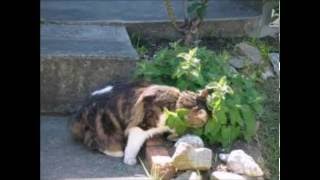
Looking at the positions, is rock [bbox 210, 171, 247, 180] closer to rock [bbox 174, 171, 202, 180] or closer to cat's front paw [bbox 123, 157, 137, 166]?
rock [bbox 174, 171, 202, 180]

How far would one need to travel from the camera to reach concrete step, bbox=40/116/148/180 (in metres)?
4.12

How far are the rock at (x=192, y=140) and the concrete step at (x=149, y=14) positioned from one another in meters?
2.36

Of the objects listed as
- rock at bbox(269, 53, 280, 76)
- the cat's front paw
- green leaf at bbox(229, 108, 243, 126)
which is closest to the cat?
the cat's front paw

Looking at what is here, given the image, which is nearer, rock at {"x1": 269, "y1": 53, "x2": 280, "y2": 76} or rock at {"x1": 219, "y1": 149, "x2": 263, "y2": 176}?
rock at {"x1": 219, "y1": 149, "x2": 263, "y2": 176}

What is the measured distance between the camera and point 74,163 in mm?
4332

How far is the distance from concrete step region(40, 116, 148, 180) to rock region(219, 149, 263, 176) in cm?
48

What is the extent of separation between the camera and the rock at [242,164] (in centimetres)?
396

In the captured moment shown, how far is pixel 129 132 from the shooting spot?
4.44 m

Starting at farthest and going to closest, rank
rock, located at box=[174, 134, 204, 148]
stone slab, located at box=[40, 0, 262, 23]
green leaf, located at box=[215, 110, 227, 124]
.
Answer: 1. stone slab, located at box=[40, 0, 262, 23]
2. green leaf, located at box=[215, 110, 227, 124]
3. rock, located at box=[174, 134, 204, 148]

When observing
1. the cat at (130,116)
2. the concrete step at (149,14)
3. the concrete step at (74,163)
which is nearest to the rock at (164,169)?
the concrete step at (74,163)

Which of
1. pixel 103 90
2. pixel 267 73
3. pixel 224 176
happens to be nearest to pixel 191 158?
pixel 224 176

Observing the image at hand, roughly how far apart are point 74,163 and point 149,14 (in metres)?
3.00

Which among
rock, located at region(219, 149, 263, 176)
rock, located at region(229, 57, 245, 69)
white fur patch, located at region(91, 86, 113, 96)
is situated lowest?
rock, located at region(219, 149, 263, 176)
